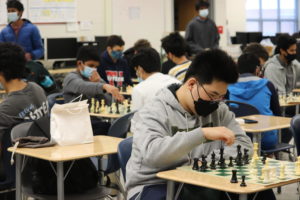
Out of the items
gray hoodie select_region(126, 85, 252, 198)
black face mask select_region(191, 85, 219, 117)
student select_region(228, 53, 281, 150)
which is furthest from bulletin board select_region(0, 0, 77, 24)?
black face mask select_region(191, 85, 219, 117)

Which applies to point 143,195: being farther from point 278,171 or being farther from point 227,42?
point 227,42

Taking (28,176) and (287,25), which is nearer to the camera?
(28,176)

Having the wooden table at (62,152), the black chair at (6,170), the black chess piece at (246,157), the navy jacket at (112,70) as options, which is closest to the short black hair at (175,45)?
the navy jacket at (112,70)

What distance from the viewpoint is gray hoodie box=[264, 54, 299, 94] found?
7.30 meters

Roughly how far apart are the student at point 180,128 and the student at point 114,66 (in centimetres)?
469

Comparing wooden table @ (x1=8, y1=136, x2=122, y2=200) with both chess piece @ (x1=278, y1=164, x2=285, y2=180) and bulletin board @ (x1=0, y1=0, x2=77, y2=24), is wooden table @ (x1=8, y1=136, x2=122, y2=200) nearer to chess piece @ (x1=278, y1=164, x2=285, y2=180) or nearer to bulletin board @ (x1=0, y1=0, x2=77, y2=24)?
chess piece @ (x1=278, y1=164, x2=285, y2=180)

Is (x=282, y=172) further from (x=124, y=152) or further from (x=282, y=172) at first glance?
(x=124, y=152)

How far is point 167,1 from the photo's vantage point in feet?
42.7

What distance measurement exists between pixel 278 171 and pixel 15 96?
222 centimetres

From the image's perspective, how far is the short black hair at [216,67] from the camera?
3023 mm

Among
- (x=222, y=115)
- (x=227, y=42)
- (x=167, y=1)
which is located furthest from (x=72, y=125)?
(x=227, y=42)

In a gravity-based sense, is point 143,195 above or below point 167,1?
below

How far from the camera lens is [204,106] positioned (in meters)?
3.09

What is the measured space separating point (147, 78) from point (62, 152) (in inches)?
72.1
